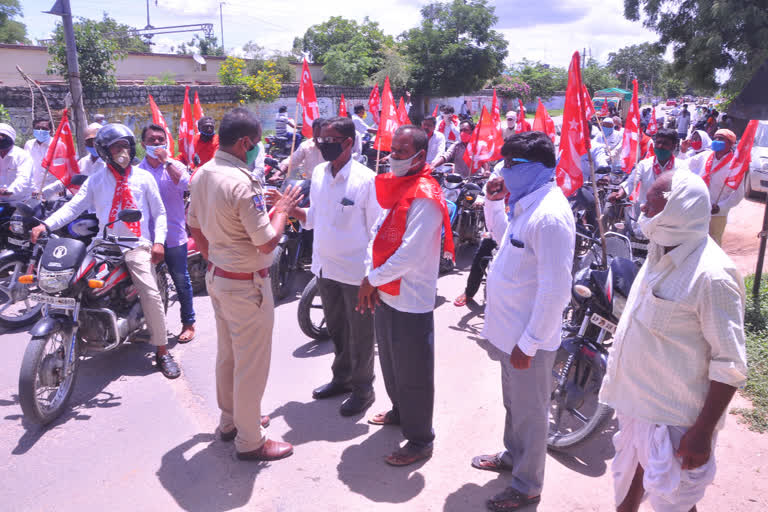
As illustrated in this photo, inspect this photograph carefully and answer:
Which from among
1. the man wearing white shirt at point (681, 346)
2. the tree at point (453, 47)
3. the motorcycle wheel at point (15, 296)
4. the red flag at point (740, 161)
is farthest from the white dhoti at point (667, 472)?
the tree at point (453, 47)

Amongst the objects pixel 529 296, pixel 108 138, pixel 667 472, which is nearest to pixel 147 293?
pixel 108 138

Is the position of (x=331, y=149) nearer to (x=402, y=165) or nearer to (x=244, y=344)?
(x=402, y=165)

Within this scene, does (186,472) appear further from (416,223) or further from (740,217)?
(740,217)

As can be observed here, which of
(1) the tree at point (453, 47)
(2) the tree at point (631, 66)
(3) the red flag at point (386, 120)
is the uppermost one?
(2) the tree at point (631, 66)

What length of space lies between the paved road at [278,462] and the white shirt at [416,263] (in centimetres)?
101

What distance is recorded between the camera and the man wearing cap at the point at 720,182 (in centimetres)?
621

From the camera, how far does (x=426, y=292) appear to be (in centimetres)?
316

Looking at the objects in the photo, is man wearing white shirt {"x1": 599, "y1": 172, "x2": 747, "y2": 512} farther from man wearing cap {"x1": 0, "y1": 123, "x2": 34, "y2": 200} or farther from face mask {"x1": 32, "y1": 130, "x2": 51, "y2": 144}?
face mask {"x1": 32, "y1": 130, "x2": 51, "y2": 144}

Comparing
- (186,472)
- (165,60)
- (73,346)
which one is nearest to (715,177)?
(186,472)

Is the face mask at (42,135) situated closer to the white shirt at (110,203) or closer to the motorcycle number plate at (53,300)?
the white shirt at (110,203)

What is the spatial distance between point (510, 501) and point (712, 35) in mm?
21163

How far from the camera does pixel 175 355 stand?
4859 mm

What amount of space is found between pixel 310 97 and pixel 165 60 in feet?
78.7

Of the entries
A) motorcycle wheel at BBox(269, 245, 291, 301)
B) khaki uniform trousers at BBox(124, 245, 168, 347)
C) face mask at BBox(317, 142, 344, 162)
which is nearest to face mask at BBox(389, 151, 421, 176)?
face mask at BBox(317, 142, 344, 162)
